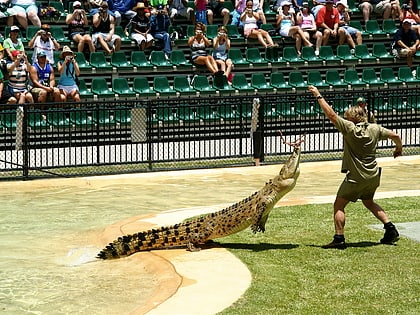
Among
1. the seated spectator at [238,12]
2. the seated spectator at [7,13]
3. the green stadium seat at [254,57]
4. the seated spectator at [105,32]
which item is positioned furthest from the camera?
the seated spectator at [238,12]

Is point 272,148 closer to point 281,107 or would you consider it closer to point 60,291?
point 281,107

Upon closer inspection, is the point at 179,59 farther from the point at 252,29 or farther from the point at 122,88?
the point at 252,29

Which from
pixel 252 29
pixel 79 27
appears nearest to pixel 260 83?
pixel 252 29

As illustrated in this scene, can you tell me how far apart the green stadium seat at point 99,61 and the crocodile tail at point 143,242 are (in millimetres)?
12858

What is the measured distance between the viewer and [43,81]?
74.8 ft

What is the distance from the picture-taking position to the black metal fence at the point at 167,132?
19.7m

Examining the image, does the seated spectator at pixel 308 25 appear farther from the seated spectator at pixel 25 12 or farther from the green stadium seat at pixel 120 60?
the seated spectator at pixel 25 12

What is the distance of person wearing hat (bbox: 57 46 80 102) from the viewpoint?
890 inches

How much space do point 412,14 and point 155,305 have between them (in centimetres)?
2066

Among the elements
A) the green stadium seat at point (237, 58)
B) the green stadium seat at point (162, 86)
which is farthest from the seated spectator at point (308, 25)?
the green stadium seat at point (162, 86)

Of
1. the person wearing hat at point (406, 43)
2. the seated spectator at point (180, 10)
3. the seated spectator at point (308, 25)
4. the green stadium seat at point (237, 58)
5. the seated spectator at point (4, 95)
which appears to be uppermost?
the seated spectator at point (180, 10)

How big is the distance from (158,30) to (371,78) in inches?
227

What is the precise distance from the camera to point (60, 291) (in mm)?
10867

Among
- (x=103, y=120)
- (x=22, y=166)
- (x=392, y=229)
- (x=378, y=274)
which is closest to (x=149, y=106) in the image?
(x=103, y=120)
